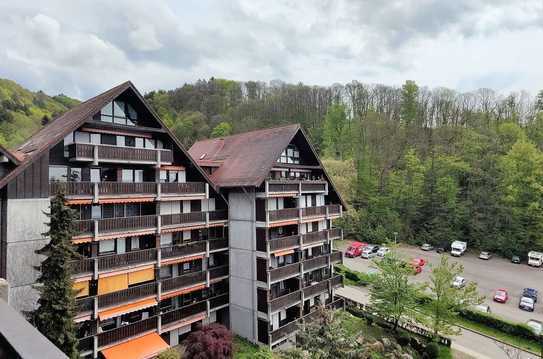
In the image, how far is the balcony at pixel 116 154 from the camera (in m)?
17.7

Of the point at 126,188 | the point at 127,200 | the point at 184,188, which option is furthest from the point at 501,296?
the point at 126,188

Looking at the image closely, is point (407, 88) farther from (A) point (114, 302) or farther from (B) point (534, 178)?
(A) point (114, 302)

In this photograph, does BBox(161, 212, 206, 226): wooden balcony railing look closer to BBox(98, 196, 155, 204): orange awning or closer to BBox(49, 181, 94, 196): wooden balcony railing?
BBox(98, 196, 155, 204): orange awning

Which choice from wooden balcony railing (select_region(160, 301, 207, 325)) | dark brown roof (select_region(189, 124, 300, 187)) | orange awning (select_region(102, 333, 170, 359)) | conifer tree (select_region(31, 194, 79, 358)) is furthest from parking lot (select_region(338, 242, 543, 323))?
conifer tree (select_region(31, 194, 79, 358))

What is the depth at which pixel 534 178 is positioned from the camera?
163ft

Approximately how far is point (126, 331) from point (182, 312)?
3756 millimetres

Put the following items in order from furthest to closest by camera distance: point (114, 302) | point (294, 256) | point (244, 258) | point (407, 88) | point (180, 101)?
point (180, 101), point (407, 88), point (294, 256), point (244, 258), point (114, 302)

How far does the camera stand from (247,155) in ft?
89.1

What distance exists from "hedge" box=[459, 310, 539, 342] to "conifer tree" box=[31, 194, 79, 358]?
3041 centimetres

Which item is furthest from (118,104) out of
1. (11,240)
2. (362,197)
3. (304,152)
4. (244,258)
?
(362,197)

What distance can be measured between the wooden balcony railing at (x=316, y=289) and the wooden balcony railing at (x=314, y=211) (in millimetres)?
5679

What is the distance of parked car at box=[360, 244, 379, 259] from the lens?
49.9 metres

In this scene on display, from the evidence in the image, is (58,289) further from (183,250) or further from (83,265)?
(183,250)

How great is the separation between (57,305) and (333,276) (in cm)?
2225
